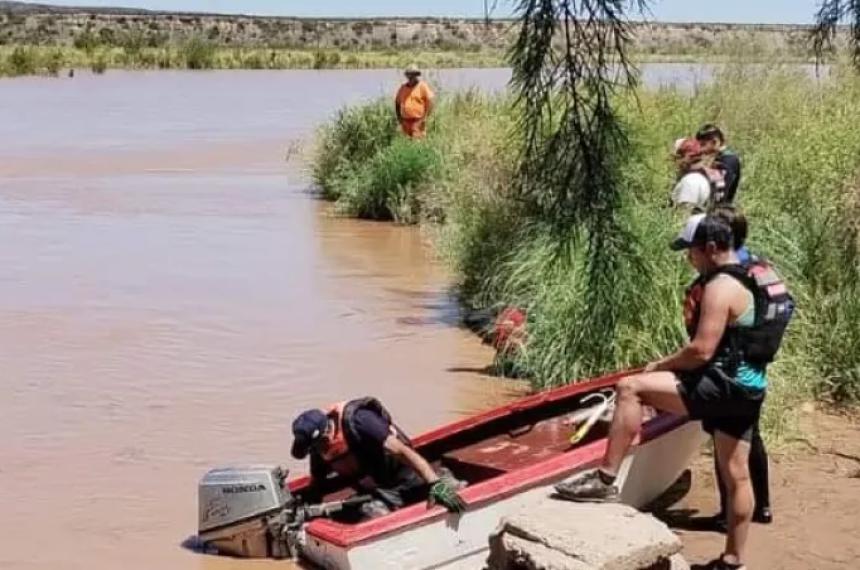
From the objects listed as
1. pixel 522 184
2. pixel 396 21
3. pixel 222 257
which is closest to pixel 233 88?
pixel 222 257

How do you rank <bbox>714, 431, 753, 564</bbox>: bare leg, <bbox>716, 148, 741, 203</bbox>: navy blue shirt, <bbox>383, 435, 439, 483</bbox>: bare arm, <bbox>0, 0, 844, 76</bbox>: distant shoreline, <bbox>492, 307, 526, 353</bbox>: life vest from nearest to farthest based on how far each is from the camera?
<bbox>714, 431, 753, 564</bbox>: bare leg
<bbox>383, 435, 439, 483</bbox>: bare arm
<bbox>716, 148, 741, 203</bbox>: navy blue shirt
<bbox>492, 307, 526, 353</bbox>: life vest
<bbox>0, 0, 844, 76</bbox>: distant shoreline

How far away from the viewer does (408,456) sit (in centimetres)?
709

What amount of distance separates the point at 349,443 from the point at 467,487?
0.60 metres

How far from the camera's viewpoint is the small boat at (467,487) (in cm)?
678

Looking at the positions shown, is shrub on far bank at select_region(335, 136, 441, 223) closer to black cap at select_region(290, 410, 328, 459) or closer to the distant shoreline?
→ black cap at select_region(290, 410, 328, 459)

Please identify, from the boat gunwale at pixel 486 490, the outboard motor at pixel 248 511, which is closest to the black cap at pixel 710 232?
the boat gunwale at pixel 486 490

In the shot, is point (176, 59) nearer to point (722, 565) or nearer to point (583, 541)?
point (722, 565)

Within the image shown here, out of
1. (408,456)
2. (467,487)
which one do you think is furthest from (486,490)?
(408,456)

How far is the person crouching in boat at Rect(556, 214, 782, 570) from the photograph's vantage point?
6.35 m

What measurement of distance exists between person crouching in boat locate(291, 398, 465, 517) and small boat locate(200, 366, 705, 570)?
0.62 ft

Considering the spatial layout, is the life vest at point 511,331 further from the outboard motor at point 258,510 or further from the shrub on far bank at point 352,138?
the shrub on far bank at point 352,138

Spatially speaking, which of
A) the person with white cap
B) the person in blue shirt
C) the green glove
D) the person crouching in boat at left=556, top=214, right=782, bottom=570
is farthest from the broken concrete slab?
the person with white cap

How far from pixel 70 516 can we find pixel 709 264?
3897mm

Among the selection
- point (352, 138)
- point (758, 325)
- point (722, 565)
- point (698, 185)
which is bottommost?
point (722, 565)
